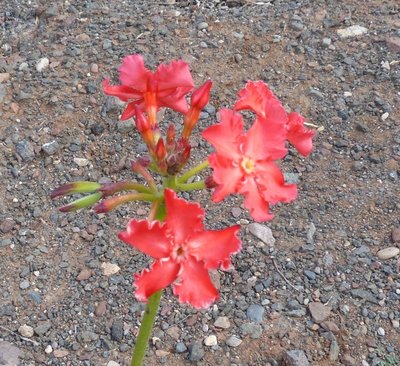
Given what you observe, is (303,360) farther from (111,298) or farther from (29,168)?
(29,168)

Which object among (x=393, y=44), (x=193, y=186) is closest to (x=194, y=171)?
(x=193, y=186)

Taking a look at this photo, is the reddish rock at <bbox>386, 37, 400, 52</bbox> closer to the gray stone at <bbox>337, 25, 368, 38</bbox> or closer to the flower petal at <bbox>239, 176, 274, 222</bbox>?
the gray stone at <bbox>337, 25, 368, 38</bbox>

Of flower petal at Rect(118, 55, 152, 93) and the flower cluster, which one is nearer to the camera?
the flower cluster

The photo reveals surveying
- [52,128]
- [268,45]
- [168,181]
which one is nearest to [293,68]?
[268,45]

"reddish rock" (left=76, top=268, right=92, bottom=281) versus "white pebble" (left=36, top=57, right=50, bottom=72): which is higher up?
"white pebble" (left=36, top=57, right=50, bottom=72)

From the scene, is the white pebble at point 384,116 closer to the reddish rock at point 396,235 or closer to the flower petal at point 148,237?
the reddish rock at point 396,235

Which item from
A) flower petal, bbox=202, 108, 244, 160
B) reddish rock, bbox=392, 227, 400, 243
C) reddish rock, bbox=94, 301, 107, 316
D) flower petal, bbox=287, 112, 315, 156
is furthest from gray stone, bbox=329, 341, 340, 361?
flower petal, bbox=202, 108, 244, 160

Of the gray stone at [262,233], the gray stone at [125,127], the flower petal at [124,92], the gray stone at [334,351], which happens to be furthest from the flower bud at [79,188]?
the gray stone at [125,127]

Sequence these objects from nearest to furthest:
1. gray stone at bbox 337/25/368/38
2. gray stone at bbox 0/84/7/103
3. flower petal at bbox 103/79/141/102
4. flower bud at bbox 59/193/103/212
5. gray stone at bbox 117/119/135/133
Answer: flower bud at bbox 59/193/103/212, flower petal at bbox 103/79/141/102, gray stone at bbox 117/119/135/133, gray stone at bbox 0/84/7/103, gray stone at bbox 337/25/368/38
